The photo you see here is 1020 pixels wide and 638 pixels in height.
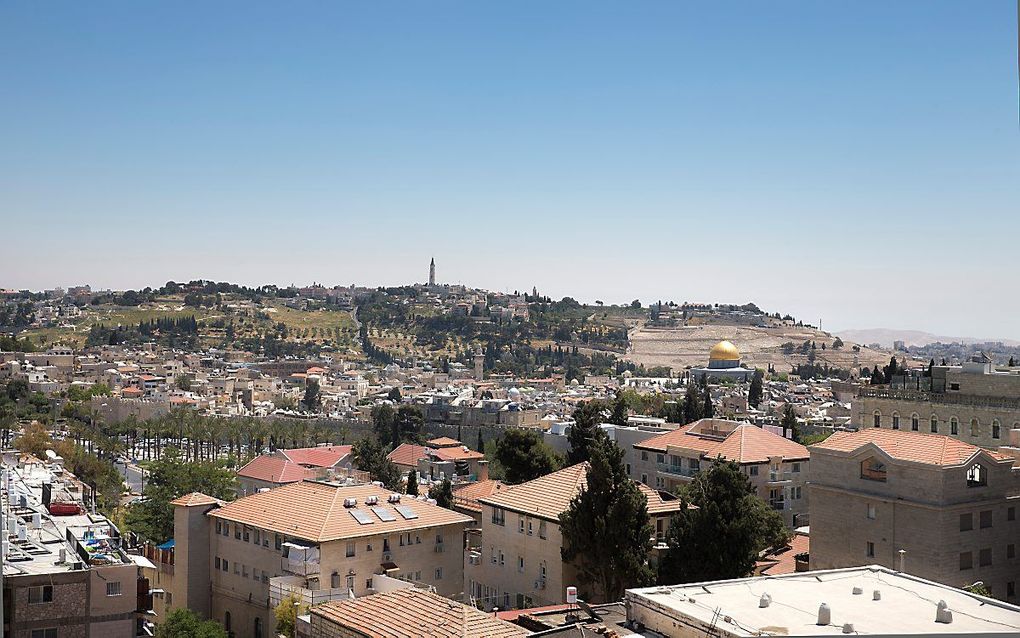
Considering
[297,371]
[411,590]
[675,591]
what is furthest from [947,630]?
[297,371]

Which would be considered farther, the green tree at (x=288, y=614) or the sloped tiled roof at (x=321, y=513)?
the sloped tiled roof at (x=321, y=513)

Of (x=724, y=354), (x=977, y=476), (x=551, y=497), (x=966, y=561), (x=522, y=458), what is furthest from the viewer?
(x=724, y=354)

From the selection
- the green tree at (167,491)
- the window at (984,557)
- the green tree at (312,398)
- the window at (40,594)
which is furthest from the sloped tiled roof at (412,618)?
the green tree at (312,398)

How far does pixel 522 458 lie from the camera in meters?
15.4

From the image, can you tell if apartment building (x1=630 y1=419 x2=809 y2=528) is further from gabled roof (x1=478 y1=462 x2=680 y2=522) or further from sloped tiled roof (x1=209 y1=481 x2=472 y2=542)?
sloped tiled roof (x1=209 y1=481 x2=472 y2=542)

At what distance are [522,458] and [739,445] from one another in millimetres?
3035

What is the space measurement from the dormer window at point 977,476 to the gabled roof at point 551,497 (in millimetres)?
2606

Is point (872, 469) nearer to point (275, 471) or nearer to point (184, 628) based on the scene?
point (184, 628)

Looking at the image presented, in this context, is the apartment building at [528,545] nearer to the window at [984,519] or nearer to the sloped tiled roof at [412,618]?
the window at [984,519]

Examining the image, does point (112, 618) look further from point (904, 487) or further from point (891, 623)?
point (904, 487)

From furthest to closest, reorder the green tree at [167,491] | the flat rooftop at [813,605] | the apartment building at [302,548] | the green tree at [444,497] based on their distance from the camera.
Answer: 1. the green tree at [167,491]
2. the green tree at [444,497]
3. the apartment building at [302,548]
4. the flat rooftop at [813,605]

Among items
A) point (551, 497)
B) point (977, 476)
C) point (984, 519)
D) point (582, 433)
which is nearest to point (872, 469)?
point (977, 476)

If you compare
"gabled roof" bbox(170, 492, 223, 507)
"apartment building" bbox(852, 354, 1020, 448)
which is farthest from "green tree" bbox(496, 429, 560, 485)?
"gabled roof" bbox(170, 492, 223, 507)

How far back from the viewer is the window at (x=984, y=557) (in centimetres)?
787
